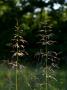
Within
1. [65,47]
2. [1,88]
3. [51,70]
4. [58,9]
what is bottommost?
[65,47]

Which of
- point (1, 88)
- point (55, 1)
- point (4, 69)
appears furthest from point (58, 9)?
point (1, 88)

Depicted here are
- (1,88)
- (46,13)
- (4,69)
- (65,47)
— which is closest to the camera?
(1,88)

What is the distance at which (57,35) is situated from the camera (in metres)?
16.0

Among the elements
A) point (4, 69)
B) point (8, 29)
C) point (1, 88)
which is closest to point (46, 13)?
point (8, 29)

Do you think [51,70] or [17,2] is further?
[17,2]

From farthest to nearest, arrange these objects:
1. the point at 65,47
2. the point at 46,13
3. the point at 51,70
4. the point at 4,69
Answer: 1. the point at 46,13
2. the point at 65,47
3. the point at 4,69
4. the point at 51,70

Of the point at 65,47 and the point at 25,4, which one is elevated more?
the point at 25,4

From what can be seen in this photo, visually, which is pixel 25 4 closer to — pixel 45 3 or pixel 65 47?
pixel 45 3

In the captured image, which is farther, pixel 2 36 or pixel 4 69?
pixel 2 36

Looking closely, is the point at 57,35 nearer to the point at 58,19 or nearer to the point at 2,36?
the point at 58,19

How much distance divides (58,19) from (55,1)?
2.21ft

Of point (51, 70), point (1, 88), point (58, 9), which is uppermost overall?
point (51, 70)

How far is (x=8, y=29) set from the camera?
1603 cm

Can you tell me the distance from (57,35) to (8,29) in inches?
68.5
